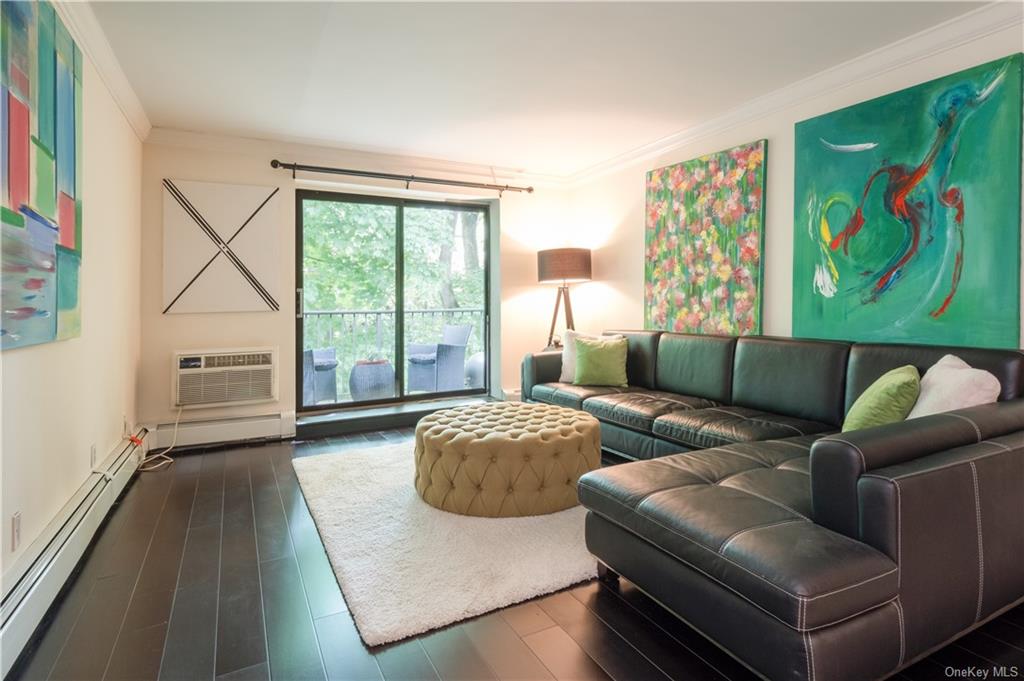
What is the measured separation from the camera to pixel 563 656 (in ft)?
5.49

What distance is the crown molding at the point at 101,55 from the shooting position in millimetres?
2369

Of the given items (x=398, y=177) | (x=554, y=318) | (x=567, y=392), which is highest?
(x=398, y=177)

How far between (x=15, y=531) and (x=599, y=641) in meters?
2.03

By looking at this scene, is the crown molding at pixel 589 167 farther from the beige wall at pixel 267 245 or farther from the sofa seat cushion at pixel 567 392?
the sofa seat cushion at pixel 567 392

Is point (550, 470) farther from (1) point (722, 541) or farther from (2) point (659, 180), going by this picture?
(2) point (659, 180)

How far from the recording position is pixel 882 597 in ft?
4.50

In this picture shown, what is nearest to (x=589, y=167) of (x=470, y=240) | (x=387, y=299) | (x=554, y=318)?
(x=470, y=240)

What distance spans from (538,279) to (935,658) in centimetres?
429

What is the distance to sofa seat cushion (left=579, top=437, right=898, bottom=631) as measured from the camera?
1.31 meters

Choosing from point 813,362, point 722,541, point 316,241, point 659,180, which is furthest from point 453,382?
point 722,541

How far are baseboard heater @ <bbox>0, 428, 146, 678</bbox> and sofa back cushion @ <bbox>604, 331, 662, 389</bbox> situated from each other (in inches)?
140

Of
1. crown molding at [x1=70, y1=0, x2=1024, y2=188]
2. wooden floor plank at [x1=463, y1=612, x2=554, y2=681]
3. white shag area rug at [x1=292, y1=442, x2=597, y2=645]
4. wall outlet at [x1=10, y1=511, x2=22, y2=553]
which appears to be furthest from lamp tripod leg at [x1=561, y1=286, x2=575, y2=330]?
wall outlet at [x1=10, y1=511, x2=22, y2=553]

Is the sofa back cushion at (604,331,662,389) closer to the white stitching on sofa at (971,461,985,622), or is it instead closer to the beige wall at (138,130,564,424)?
the beige wall at (138,130,564,424)

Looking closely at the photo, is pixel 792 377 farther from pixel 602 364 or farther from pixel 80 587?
pixel 80 587
